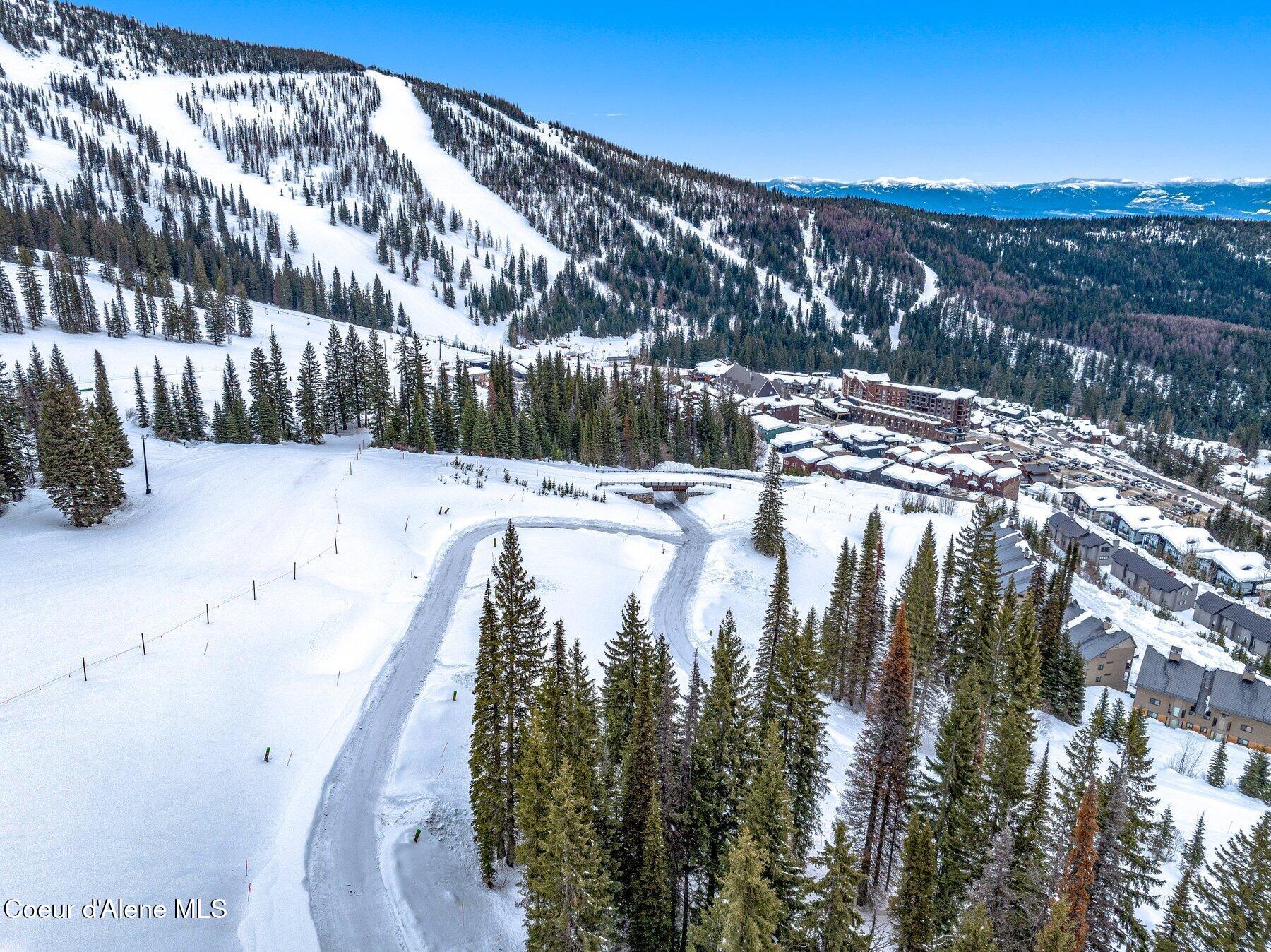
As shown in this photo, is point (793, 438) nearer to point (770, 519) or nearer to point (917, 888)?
point (770, 519)

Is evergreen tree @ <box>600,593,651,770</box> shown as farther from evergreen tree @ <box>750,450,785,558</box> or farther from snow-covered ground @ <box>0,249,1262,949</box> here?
evergreen tree @ <box>750,450,785,558</box>

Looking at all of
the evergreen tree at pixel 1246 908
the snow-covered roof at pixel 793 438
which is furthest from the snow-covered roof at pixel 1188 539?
the evergreen tree at pixel 1246 908

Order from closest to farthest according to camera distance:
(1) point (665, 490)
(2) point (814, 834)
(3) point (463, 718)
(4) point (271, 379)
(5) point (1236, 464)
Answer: (2) point (814, 834) → (3) point (463, 718) → (1) point (665, 490) → (4) point (271, 379) → (5) point (1236, 464)

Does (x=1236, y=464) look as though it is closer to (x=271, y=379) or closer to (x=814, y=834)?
(x=814, y=834)

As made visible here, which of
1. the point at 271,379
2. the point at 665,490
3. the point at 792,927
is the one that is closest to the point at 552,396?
the point at 665,490

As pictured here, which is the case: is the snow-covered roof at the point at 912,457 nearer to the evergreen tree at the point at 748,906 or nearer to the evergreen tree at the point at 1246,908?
the evergreen tree at the point at 1246,908
